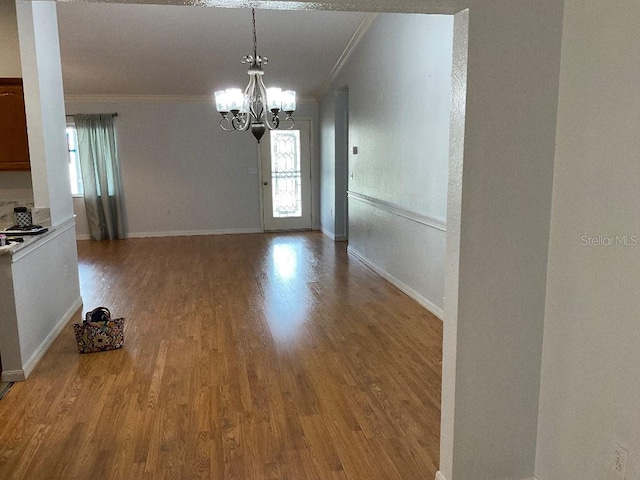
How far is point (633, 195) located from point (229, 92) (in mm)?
3143

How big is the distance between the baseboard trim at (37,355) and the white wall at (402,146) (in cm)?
299

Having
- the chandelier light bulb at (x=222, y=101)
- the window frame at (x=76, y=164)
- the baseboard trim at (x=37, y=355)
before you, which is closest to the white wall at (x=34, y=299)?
the baseboard trim at (x=37, y=355)

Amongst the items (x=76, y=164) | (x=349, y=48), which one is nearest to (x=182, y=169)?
(x=76, y=164)

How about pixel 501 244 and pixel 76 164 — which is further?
pixel 76 164

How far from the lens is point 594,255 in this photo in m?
1.55

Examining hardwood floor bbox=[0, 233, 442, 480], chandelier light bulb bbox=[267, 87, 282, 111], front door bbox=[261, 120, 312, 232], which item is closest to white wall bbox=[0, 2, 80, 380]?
hardwood floor bbox=[0, 233, 442, 480]

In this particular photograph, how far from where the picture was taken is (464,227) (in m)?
1.70

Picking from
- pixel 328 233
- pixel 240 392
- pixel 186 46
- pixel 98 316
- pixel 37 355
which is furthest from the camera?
pixel 328 233

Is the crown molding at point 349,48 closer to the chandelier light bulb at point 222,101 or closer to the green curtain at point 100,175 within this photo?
the chandelier light bulb at point 222,101

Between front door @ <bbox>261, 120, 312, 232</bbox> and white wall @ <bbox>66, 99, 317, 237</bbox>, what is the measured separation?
198mm

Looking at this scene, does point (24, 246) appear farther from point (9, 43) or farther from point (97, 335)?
point (9, 43)

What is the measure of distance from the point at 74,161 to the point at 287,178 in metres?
3.63

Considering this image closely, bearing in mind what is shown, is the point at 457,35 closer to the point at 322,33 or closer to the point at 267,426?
the point at 267,426

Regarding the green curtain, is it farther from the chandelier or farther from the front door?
the chandelier
